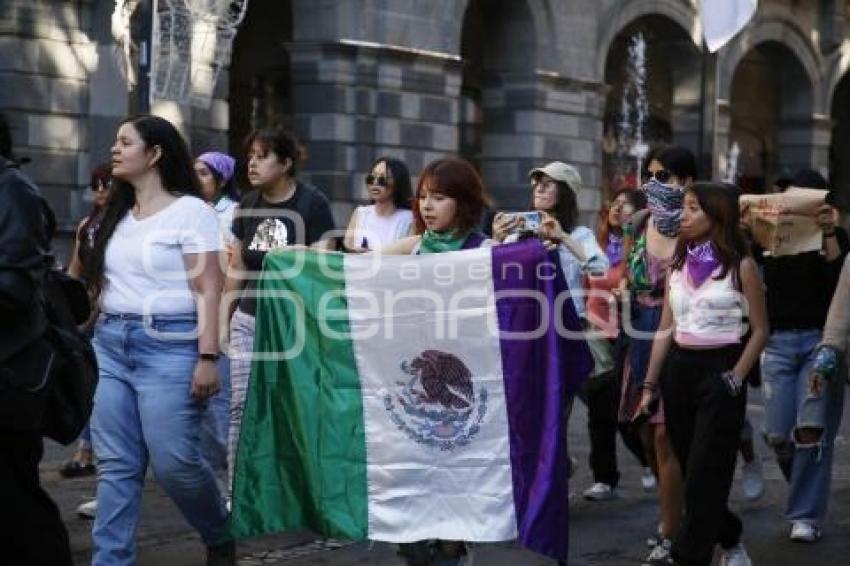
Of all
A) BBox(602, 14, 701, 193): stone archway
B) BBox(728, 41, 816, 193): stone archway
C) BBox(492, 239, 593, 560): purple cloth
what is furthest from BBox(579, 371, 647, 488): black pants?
BBox(728, 41, 816, 193): stone archway

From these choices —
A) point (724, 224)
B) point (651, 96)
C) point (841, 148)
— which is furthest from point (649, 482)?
point (841, 148)

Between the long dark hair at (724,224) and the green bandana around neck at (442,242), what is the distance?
1.18 metres

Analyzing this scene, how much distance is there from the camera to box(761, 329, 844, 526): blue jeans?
26.7 feet

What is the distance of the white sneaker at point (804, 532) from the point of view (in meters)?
8.21

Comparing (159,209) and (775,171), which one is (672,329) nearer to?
(159,209)

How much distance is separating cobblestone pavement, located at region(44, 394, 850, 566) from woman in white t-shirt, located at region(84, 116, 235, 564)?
3.79 feet

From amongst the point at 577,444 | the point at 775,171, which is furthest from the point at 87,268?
the point at 775,171

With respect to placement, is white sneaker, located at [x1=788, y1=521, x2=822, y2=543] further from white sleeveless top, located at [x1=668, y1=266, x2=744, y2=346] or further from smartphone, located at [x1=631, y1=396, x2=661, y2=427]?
white sleeveless top, located at [x1=668, y1=266, x2=744, y2=346]

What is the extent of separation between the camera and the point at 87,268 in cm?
670

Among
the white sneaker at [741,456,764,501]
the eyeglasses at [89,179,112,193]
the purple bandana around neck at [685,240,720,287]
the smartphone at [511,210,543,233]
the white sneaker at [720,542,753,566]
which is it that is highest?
the eyeglasses at [89,179,112,193]

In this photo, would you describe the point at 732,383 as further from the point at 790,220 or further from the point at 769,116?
the point at 769,116

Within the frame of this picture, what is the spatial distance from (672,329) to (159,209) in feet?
7.56

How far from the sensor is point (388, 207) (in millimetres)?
9422

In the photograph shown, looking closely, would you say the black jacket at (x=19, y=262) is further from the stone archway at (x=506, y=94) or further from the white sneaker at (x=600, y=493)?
the stone archway at (x=506, y=94)
